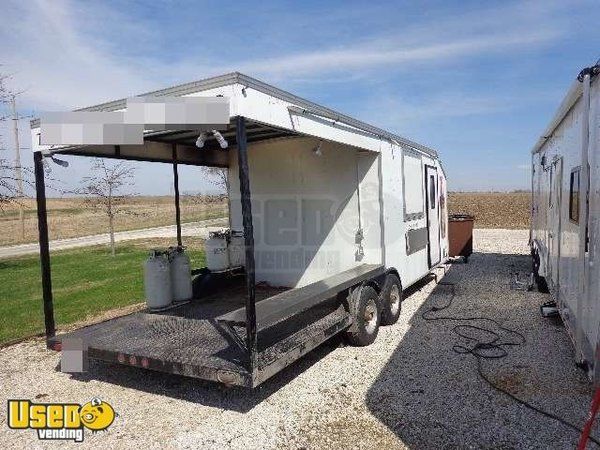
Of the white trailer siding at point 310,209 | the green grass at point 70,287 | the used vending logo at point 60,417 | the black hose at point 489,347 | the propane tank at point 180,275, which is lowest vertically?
the used vending logo at point 60,417

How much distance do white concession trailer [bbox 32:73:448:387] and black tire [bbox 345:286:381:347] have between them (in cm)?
2

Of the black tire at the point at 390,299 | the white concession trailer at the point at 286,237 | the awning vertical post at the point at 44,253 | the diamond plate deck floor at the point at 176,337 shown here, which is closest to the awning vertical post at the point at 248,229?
the white concession trailer at the point at 286,237

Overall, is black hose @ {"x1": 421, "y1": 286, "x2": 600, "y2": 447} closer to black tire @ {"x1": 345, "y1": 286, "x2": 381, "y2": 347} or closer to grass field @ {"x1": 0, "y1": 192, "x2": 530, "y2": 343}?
black tire @ {"x1": 345, "y1": 286, "x2": 381, "y2": 347}

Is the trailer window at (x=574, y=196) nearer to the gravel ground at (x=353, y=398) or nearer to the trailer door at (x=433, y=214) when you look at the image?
the gravel ground at (x=353, y=398)

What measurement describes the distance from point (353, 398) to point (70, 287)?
8.59m

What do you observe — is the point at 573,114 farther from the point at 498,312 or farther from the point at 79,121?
the point at 79,121

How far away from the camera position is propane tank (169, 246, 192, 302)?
21.6 ft

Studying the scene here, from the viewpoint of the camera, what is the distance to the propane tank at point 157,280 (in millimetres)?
6188

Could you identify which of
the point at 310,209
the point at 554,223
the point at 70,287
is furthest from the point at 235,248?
the point at 70,287

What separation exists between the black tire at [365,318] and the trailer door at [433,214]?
3.38 meters

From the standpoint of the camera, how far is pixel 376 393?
453 cm

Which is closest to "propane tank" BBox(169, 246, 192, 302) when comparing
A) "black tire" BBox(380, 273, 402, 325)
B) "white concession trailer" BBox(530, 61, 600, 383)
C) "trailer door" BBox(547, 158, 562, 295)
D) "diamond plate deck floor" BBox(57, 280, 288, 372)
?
"diamond plate deck floor" BBox(57, 280, 288, 372)

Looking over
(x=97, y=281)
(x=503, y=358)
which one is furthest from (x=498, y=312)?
(x=97, y=281)

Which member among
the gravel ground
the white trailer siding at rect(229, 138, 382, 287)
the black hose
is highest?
the white trailer siding at rect(229, 138, 382, 287)
